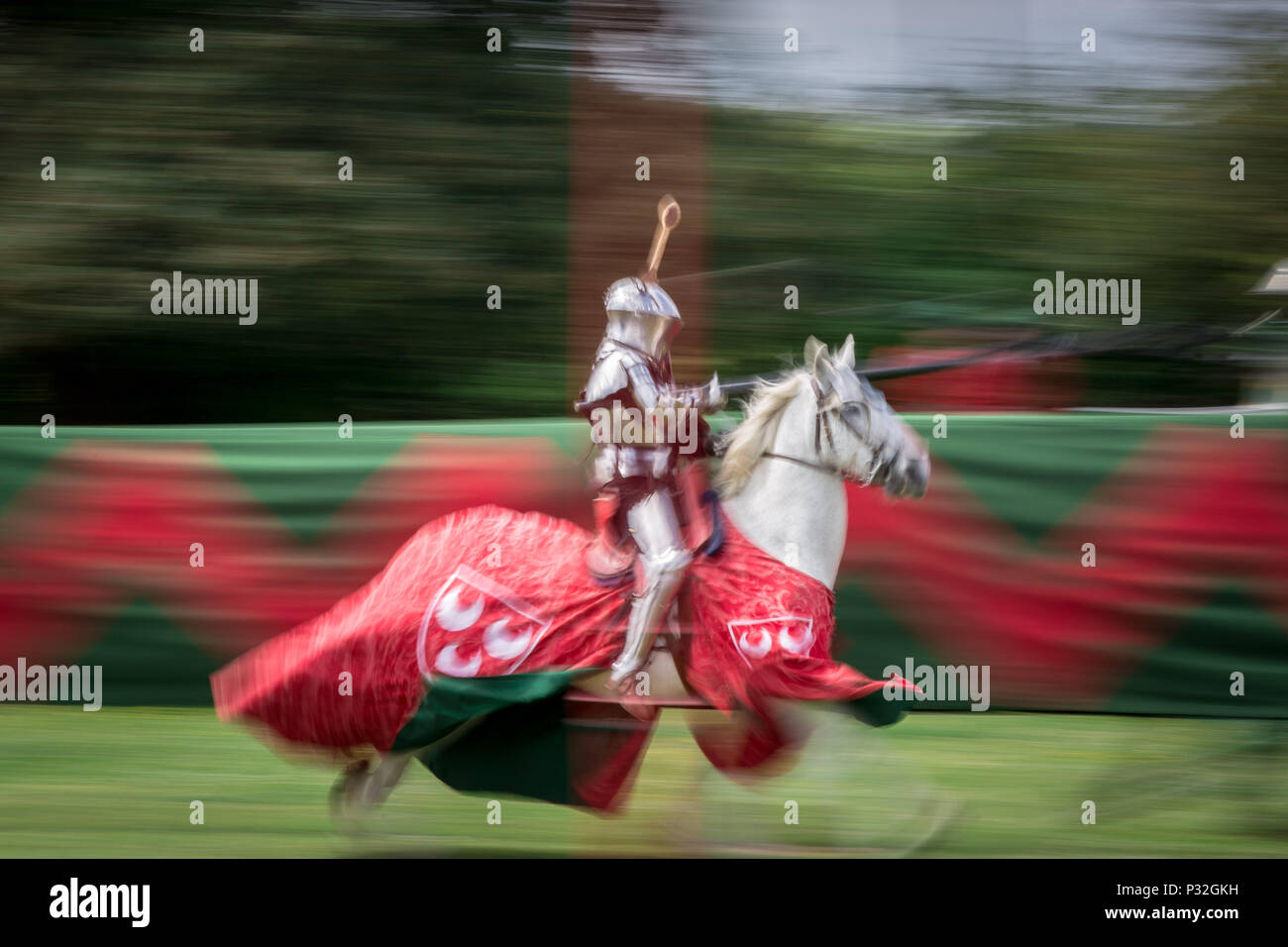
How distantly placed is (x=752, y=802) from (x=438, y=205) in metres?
3.12

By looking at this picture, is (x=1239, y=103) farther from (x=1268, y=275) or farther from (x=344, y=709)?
(x=344, y=709)

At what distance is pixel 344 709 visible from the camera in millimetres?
3346

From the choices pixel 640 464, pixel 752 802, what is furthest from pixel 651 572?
pixel 752 802

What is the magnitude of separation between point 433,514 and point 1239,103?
12.8ft

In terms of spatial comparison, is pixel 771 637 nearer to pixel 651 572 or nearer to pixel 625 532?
pixel 651 572

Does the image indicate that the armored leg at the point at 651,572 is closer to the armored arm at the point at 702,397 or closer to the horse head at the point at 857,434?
the armored arm at the point at 702,397

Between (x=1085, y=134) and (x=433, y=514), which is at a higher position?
(x=1085, y=134)

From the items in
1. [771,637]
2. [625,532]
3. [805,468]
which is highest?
[805,468]

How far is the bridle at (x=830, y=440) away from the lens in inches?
136

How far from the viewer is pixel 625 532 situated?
11.2ft

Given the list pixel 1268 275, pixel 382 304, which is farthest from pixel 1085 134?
pixel 382 304

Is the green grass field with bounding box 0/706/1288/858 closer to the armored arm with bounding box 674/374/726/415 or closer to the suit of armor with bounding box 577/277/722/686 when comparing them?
the suit of armor with bounding box 577/277/722/686

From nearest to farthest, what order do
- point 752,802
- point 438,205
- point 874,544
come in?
point 752,802, point 874,544, point 438,205

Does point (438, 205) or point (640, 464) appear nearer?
point (640, 464)
